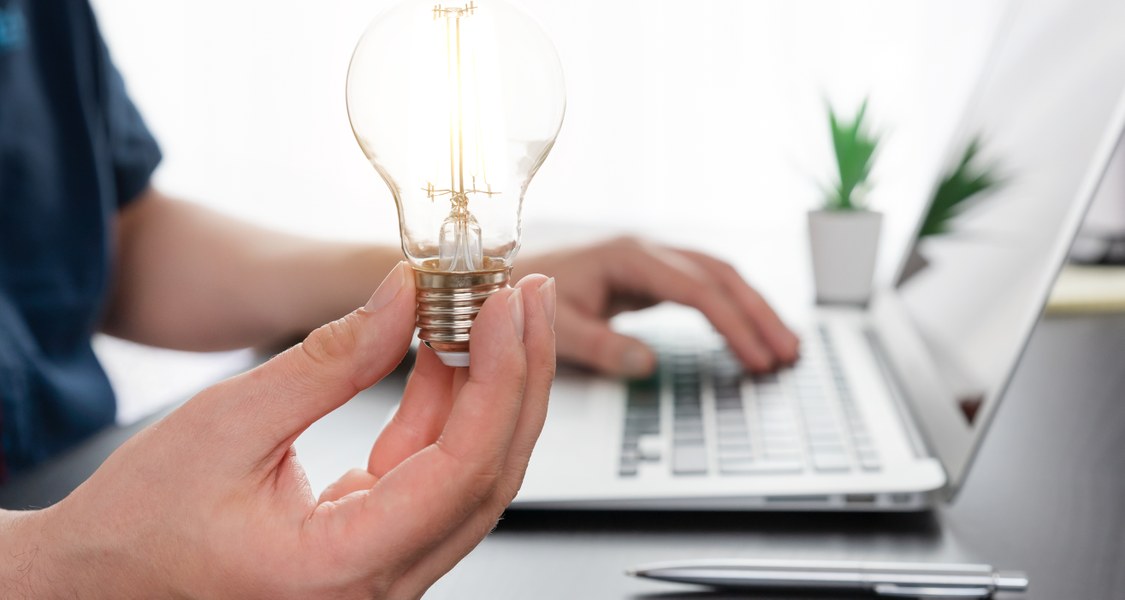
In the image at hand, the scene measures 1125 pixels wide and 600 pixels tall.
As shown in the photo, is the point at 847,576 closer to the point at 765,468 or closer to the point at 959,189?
the point at 765,468

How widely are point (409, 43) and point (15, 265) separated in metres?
0.62

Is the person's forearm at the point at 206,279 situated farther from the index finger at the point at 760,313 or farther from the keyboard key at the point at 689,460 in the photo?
the keyboard key at the point at 689,460

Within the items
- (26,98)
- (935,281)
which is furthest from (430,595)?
(26,98)

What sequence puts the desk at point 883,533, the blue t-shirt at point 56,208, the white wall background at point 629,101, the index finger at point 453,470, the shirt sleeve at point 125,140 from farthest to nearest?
the white wall background at point 629,101
the shirt sleeve at point 125,140
the blue t-shirt at point 56,208
the desk at point 883,533
the index finger at point 453,470

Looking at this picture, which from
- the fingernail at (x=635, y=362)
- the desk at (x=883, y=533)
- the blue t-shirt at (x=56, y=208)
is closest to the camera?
the desk at (x=883, y=533)

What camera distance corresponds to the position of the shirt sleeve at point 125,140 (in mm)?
958

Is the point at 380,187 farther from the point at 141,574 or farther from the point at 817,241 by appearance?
the point at 141,574

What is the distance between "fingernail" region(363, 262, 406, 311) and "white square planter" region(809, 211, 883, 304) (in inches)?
26.4

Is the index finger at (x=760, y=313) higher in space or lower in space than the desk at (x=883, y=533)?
lower

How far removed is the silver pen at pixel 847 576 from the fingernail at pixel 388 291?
164 millimetres

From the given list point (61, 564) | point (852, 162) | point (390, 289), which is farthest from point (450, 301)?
point (852, 162)

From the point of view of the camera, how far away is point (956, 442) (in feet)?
1.70

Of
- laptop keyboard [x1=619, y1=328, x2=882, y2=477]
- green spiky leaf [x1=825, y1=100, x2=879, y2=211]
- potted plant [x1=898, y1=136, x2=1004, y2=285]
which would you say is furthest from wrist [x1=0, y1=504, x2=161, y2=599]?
green spiky leaf [x1=825, y1=100, x2=879, y2=211]

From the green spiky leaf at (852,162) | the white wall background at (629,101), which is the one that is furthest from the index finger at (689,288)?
the white wall background at (629,101)
